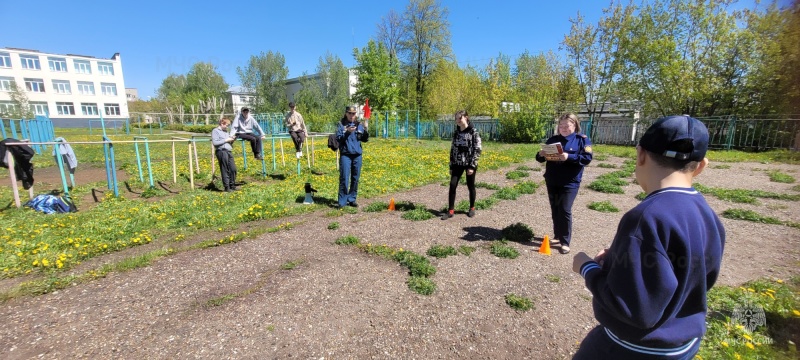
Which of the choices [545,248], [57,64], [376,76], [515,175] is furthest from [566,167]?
[57,64]

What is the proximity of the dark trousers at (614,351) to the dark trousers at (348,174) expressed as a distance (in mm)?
6319

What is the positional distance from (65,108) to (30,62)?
7912 millimetres

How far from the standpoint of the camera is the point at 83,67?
6188 cm

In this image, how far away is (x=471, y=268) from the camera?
473 cm

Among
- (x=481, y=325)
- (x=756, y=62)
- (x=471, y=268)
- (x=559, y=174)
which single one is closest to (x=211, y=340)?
(x=481, y=325)

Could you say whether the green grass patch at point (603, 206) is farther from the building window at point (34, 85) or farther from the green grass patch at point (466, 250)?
the building window at point (34, 85)

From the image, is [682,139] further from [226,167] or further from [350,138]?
[226,167]

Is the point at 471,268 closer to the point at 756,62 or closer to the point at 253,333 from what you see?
the point at 253,333

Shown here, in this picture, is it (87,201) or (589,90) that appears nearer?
(87,201)

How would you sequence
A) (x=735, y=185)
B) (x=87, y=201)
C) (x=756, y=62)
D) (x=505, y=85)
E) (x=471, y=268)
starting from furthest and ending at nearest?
(x=505, y=85), (x=756, y=62), (x=735, y=185), (x=87, y=201), (x=471, y=268)

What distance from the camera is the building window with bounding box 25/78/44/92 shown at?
56.4 m

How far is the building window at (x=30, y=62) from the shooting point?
5600 cm

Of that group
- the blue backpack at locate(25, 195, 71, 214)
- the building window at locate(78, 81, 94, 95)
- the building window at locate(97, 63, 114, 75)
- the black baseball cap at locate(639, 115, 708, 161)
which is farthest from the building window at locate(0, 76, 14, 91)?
the black baseball cap at locate(639, 115, 708, 161)

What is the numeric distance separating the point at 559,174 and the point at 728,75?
2399cm
